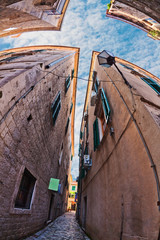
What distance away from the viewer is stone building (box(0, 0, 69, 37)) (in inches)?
219

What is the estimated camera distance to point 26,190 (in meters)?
4.17

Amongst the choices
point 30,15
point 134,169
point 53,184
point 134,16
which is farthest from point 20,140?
point 134,16

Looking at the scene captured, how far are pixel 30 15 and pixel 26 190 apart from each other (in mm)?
8325

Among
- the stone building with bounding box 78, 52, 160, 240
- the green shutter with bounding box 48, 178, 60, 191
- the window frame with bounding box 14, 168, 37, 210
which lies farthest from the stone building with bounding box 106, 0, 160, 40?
the green shutter with bounding box 48, 178, 60, 191

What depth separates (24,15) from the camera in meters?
6.20

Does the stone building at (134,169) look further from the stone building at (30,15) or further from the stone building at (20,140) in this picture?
the stone building at (30,15)

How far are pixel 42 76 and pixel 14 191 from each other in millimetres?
3801

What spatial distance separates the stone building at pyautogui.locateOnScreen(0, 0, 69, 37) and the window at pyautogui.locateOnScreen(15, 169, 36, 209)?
7006 millimetres

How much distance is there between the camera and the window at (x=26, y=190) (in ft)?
12.5

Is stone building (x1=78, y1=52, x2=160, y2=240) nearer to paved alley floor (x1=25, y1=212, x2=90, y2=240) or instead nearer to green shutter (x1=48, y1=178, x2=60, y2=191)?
paved alley floor (x1=25, y1=212, x2=90, y2=240)

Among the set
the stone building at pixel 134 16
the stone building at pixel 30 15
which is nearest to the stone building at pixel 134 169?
the stone building at pixel 134 16

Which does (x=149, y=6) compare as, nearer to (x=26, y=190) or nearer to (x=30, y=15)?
(x=30, y=15)

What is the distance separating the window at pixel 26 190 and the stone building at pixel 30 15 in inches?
276

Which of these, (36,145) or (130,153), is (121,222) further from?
(36,145)
